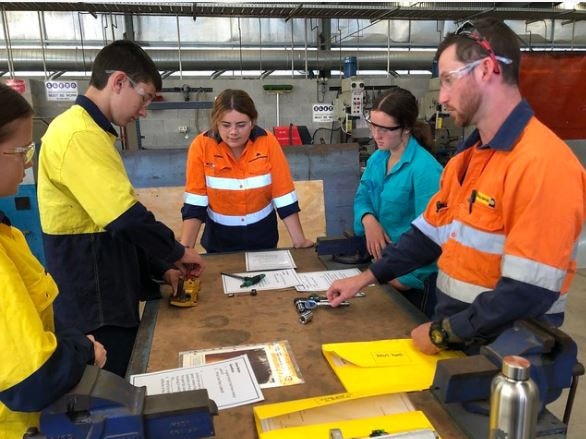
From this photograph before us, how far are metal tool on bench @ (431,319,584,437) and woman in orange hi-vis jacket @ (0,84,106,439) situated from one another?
0.57 meters

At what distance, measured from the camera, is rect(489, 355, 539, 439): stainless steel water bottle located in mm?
515

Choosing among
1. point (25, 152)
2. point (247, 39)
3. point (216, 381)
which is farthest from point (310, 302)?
point (247, 39)

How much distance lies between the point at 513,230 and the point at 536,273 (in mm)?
84

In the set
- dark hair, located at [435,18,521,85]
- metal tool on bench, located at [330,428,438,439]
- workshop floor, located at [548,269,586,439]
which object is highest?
dark hair, located at [435,18,521,85]

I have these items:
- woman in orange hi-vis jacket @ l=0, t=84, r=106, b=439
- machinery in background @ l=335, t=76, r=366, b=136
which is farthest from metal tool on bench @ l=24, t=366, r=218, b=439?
machinery in background @ l=335, t=76, r=366, b=136

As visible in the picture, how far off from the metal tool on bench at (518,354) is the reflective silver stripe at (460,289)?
207mm


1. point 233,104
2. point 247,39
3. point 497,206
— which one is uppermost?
point 247,39

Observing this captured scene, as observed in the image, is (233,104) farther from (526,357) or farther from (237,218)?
(526,357)

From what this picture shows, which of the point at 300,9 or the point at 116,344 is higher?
the point at 300,9

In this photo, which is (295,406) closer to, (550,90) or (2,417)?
(2,417)

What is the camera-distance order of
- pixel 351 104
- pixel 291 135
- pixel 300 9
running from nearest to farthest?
pixel 300 9
pixel 351 104
pixel 291 135

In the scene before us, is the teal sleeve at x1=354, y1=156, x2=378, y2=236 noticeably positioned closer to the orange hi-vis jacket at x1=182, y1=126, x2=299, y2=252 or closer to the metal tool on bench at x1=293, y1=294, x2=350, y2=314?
the orange hi-vis jacket at x1=182, y1=126, x2=299, y2=252

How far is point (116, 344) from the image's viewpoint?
4.29ft

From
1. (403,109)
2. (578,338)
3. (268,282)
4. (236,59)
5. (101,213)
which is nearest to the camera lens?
(101,213)
